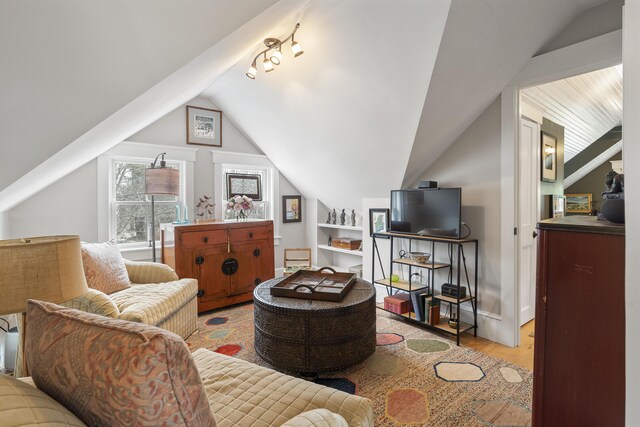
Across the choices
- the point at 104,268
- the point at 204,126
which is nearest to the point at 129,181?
the point at 204,126

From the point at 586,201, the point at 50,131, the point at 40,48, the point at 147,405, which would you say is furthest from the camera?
the point at 586,201

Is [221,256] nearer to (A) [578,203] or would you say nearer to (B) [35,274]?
(B) [35,274]

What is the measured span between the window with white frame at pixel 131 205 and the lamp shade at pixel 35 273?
2591mm

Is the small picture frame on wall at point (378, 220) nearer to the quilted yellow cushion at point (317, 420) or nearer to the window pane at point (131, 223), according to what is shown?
the window pane at point (131, 223)

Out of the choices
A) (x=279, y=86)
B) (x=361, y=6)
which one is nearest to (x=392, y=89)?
(x=361, y=6)

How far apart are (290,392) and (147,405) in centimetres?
77

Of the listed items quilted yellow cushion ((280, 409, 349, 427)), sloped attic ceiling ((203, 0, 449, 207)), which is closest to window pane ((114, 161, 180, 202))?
sloped attic ceiling ((203, 0, 449, 207))

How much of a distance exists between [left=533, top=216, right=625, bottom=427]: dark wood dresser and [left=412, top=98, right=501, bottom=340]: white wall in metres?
1.72

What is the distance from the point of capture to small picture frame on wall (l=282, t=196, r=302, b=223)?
4.92 metres

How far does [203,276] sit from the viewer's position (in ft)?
11.3

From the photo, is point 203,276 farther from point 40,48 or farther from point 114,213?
point 40,48

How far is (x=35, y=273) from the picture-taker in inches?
45.6

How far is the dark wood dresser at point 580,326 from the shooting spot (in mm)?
1098

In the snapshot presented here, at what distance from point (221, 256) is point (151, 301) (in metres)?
1.27
